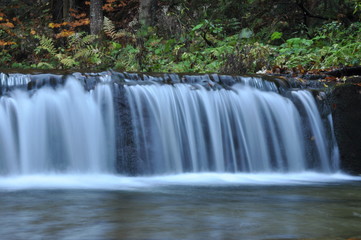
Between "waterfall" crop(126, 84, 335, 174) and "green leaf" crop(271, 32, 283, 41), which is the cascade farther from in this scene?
"green leaf" crop(271, 32, 283, 41)

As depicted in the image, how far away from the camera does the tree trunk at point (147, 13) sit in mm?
16134

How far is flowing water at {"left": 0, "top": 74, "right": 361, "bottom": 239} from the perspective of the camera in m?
4.33

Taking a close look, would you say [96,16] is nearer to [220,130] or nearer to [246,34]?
[246,34]

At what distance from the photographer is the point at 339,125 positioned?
24.6 ft

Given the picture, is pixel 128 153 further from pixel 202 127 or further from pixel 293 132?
pixel 293 132

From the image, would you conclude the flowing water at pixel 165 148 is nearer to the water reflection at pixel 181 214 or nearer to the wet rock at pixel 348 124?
the water reflection at pixel 181 214

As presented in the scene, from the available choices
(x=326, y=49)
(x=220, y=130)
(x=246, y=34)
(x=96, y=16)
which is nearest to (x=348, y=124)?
(x=220, y=130)

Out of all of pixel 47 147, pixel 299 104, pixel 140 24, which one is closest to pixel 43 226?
pixel 47 147

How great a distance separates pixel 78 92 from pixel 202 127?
179cm

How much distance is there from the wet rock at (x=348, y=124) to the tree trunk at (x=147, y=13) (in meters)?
9.56

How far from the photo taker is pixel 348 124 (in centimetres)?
741

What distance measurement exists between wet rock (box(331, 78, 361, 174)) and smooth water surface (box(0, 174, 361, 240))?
4.39 ft

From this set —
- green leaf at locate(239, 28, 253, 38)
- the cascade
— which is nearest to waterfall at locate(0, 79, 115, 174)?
the cascade

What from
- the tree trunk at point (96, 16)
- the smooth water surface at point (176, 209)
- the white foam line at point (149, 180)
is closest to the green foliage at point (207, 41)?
the tree trunk at point (96, 16)
